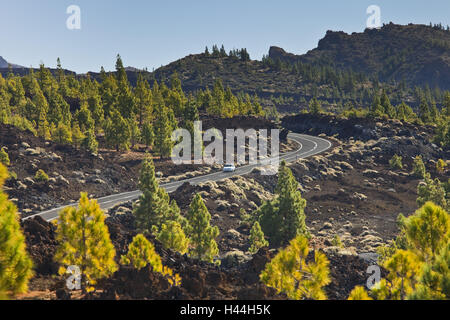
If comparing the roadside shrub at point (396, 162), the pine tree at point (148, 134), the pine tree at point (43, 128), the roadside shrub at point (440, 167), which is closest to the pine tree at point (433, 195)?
the roadside shrub at point (396, 162)

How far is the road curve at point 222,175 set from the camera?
42.6m

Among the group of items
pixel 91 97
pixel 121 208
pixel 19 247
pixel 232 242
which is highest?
pixel 91 97

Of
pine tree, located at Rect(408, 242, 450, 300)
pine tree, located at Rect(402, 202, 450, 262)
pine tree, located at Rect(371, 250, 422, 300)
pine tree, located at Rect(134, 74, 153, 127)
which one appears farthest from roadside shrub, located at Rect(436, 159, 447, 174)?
pine tree, located at Rect(408, 242, 450, 300)

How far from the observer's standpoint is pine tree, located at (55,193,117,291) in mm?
14875

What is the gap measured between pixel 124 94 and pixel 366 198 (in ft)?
192

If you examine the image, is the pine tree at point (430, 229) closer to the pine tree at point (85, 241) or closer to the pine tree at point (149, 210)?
the pine tree at point (85, 241)

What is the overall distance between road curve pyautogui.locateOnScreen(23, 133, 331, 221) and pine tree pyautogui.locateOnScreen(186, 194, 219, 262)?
1325 cm

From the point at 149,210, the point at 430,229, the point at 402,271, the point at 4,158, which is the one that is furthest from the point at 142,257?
the point at 4,158

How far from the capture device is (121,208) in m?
41.5

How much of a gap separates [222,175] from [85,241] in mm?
44685

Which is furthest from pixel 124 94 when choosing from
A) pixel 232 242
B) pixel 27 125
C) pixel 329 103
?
pixel 329 103

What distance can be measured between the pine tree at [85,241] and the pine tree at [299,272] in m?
7.70

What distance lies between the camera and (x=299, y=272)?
1482 cm
